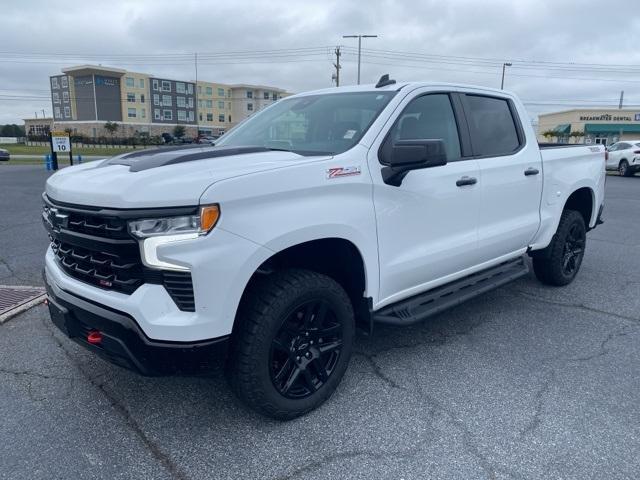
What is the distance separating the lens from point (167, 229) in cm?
234

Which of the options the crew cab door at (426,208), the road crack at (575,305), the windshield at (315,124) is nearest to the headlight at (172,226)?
the windshield at (315,124)

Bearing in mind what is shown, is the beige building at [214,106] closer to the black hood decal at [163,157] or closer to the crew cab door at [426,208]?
the crew cab door at [426,208]

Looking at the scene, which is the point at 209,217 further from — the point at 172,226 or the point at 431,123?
the point at 431,123

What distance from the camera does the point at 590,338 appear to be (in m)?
4.14

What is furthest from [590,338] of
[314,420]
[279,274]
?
[279,274]

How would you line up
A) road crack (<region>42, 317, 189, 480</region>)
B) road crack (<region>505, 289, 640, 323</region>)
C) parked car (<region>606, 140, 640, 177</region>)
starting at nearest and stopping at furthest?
road crack (<region>42, 317, 189, 480</region>)
road crack (<region>505, 289, 640, 323</region>)
parked car (<region>606, 140, 640, 177</region>)

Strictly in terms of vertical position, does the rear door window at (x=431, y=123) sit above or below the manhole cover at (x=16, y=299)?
above

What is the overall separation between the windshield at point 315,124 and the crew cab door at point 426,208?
0.69 feet

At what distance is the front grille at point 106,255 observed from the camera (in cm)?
236

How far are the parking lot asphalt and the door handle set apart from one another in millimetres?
1265

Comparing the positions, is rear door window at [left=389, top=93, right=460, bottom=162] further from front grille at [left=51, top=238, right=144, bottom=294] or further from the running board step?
front grille at [left=51, top=238, right=144, bottom=294]

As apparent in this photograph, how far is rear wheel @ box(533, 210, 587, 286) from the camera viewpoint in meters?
5.13

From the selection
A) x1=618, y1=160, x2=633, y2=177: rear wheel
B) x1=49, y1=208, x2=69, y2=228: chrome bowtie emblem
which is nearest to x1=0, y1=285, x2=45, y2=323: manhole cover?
x1=49, y1=208, x2=69, y2=228: chrome bowtie emblem

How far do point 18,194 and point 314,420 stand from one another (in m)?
12.8
